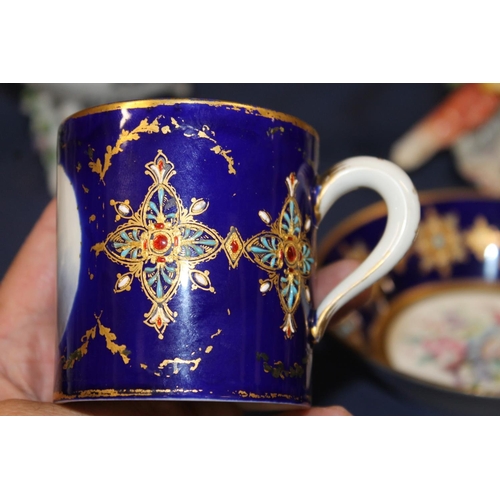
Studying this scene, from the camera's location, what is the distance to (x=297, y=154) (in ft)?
2.08

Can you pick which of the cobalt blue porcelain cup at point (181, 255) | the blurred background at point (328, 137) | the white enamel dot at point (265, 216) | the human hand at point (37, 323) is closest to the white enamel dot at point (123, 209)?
the cobalt blue porcelain cup at point (181, 255)

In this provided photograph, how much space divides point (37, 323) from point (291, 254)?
1.14 ft

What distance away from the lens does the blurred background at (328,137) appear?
0.96 m

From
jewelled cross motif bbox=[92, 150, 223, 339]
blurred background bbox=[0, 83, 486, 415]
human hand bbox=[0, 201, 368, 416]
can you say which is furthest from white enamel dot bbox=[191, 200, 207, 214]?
blurred background bbox=[0, 83, 486, 415]

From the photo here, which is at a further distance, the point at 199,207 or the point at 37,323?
the point at 37,323

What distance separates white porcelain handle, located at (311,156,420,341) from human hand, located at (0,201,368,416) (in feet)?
0.40

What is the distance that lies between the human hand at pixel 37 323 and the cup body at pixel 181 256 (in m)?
0.19

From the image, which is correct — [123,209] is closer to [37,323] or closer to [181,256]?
[181,256]

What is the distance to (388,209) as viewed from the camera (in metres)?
0.67

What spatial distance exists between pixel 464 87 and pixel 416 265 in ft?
1.04

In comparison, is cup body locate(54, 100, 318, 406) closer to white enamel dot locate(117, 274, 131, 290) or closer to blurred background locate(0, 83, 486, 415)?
white enamel dot locate(117, 274, 131, 290)

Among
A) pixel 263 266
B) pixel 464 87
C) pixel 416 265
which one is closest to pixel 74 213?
pixel 263 266

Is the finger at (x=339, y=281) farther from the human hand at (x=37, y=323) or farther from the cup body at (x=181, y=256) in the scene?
the cup body at (x=181, y=256)

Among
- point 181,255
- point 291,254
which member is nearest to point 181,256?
point 181,255
